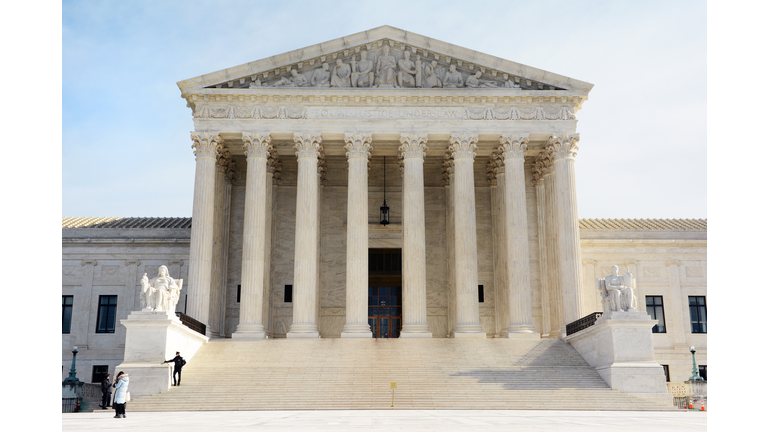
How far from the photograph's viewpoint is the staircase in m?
26.3

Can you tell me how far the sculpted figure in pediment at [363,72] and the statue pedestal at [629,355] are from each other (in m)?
18.5

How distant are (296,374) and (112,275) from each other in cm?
2075

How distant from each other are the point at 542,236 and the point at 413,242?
1018cm

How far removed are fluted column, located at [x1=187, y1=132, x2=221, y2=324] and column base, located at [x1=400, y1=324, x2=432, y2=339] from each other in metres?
10.7

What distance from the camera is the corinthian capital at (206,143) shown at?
38.7 meters

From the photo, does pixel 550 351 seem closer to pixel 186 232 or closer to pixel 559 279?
pixel 559 279

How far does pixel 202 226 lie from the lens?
37906mm

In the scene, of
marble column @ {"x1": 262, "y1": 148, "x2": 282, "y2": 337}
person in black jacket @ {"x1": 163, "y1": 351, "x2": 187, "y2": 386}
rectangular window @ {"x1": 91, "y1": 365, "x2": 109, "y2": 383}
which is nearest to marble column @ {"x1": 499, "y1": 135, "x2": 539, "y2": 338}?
marble column @ {"x1": 262, "y1": 148, "x2": 282, "y2": 337}

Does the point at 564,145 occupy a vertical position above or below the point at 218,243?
above

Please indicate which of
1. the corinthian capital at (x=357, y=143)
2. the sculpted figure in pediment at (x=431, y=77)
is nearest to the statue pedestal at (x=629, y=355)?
the corinthian capital at (x=357, y=143)

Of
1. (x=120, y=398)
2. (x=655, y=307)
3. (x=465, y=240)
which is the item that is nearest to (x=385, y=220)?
(x=465, y=240)

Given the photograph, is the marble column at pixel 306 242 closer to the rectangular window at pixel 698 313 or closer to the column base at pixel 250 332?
the column base at pixel 250 332

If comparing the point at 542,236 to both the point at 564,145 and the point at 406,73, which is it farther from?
the point at 406,73
